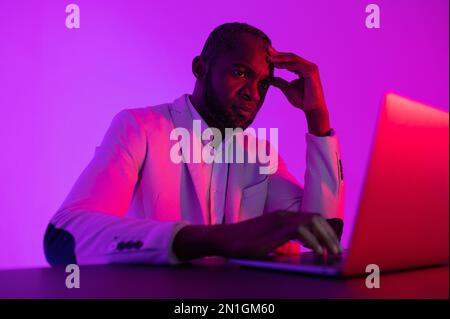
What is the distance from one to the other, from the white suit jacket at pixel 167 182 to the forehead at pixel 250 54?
241 mm

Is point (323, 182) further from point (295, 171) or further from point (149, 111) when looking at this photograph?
point (295, 171)

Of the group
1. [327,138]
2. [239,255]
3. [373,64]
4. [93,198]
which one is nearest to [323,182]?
[327,138]

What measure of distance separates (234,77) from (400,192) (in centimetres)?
120

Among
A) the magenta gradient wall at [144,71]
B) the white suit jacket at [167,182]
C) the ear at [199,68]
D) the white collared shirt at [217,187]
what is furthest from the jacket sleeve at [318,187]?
Answer: the magenta gradient wall at [144,71]

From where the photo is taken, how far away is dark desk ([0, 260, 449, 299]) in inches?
23.0

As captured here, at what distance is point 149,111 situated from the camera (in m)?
1.78

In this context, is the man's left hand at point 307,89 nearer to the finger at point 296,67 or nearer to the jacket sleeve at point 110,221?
the finger at point 296,67

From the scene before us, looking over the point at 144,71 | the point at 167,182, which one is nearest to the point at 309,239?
the point at 167,182

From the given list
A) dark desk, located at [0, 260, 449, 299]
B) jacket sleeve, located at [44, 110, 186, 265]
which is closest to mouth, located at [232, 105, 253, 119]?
jacket sleeve, located at [44, 110, 186, 265]

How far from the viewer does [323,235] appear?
2.64 ft

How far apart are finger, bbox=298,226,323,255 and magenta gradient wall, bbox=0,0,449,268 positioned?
1.62 meters

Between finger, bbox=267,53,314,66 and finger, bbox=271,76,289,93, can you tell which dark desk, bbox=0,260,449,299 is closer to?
finger, bbox=267,53,314,66

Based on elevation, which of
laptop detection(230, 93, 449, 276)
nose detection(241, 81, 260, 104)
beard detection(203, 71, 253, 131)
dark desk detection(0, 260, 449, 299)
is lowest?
dark desk detection(0, 260, 449, 299)

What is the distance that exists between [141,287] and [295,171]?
2.31 m
